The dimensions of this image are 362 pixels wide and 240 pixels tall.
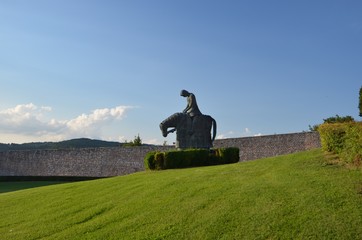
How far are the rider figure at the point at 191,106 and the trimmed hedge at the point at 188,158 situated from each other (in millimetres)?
3490

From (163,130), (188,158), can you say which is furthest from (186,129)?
(188,158)

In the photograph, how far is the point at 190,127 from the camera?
741 inches

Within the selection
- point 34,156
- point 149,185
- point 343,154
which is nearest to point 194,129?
point 149,185

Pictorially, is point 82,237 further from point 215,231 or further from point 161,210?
point 215,231

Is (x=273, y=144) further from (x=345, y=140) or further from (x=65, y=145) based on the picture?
(x=65, y=145)

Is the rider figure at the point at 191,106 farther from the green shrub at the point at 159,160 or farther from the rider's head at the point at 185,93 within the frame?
the green shrub at the point at 159,160

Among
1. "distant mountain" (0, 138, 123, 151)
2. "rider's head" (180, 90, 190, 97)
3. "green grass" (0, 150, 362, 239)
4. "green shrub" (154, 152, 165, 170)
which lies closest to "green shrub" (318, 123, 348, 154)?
"green grass" (0, 150, 362, 239)

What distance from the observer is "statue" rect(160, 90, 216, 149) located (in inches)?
740

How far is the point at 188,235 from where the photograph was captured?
6.54 meters

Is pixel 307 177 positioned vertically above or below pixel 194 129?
below

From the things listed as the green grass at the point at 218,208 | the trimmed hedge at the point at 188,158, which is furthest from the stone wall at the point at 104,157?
the green grass at the point at 218,208

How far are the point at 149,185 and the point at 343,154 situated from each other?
436 centimetres

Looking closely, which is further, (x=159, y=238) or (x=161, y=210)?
(x=161, y=210)

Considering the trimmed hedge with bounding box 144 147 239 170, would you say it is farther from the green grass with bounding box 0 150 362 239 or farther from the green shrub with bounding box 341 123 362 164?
the green shrub with bounding box 341 123 362 164
